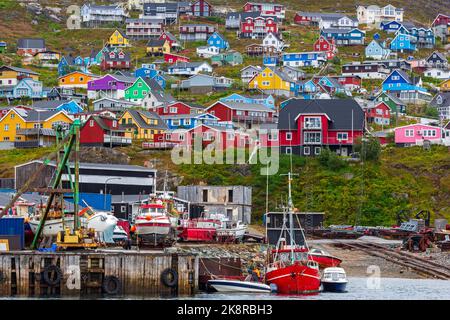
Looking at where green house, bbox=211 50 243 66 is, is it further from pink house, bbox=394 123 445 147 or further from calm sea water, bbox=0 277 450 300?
calm sea water, bbox=0 277 450 300

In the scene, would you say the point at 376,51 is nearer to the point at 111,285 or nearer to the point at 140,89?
the point at 140,89

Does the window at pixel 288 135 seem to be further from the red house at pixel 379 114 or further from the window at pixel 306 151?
the red house at pixel 379 114

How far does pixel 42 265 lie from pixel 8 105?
80.4 m

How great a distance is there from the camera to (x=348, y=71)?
141m

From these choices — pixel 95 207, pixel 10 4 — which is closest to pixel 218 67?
pixel 10 4

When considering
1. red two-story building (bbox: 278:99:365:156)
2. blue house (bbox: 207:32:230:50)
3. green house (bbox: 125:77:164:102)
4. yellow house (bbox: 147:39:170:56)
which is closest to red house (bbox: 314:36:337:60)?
blue house (bbox: 207:32:230:50)

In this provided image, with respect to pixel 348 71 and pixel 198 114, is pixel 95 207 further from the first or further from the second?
pixel 348 71

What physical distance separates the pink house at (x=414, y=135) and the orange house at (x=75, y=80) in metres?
45.8

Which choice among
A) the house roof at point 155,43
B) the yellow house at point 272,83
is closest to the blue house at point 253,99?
the yellow house at point 272,83

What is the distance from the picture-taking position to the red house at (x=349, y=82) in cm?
13590

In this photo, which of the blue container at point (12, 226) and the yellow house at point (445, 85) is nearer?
the blue container at point (12, 226)

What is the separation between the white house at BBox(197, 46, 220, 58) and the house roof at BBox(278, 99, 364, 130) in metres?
55.8

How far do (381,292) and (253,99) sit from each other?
68.8 meters

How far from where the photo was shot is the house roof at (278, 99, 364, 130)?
96625 mm
